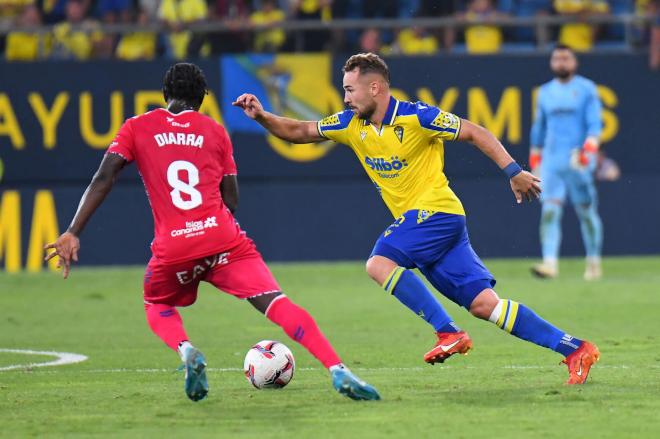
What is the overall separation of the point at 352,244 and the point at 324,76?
7.69 ft

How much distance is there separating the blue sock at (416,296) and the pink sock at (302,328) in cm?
76

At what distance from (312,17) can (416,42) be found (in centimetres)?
149

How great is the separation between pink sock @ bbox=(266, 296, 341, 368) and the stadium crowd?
11.9 m

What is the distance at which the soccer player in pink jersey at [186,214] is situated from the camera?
7.26m

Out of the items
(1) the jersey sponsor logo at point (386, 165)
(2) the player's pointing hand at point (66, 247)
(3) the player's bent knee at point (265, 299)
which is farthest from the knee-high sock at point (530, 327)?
(2) the player's pointing hand at point (66, 247)

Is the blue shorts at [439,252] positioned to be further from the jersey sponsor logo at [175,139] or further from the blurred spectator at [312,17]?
the blurred spectator at [312,17]

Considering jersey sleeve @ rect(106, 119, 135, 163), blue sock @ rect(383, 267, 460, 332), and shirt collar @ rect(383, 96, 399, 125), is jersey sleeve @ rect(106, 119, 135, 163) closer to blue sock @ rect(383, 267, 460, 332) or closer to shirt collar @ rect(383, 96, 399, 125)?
shirt collar @ rect(383, 96, 399, 125)

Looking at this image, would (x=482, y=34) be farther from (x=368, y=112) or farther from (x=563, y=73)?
(x=368, y=112)

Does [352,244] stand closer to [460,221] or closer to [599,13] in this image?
[599,13]

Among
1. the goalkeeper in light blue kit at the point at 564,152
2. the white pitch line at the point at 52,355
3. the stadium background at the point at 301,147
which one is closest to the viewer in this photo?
the white pitch line at the point at 52,355

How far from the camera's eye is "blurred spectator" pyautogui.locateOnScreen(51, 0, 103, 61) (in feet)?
62.4

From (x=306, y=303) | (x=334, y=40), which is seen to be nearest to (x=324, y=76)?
(x=334, y=40)

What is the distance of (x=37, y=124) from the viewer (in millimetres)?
19047

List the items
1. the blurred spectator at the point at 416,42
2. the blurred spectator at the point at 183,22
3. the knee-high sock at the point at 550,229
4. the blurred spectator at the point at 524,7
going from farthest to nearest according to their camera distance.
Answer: the blurred spectator at the point at 524,7
the blurred spectator at the point at 416,42
the blurred spectator at the point at 183,22
the knee-high sock at the point at 550,229
